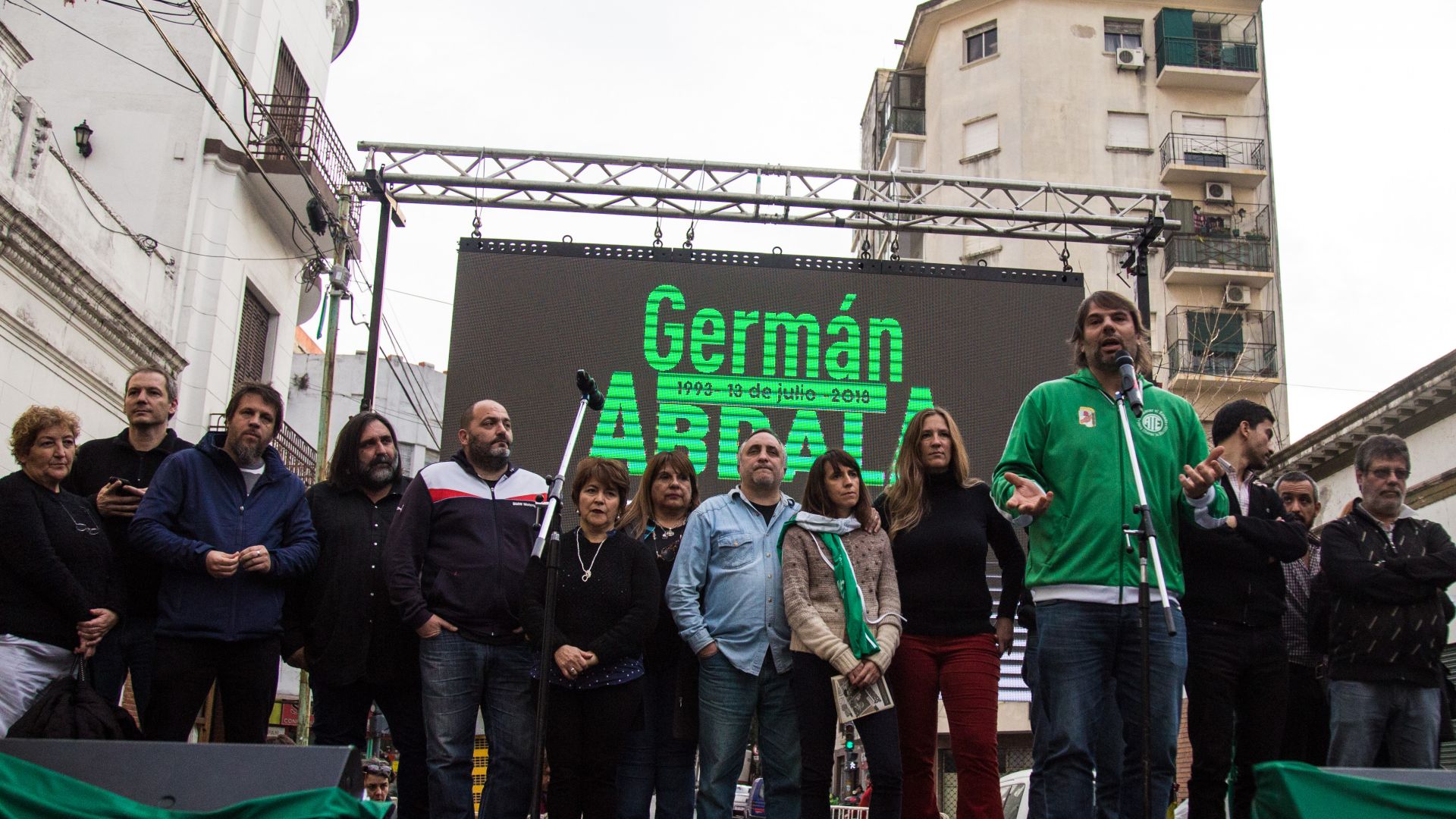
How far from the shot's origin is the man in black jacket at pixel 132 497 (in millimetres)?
4785

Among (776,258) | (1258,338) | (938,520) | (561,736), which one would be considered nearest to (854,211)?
(776,258)

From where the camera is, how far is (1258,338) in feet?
93.8

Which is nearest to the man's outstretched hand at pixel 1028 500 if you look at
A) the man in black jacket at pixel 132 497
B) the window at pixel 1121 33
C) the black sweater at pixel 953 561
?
the black sweater at pixel 953 561

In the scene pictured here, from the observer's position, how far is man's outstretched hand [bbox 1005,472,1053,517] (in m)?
4.05

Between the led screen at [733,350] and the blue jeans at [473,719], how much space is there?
4.51 m

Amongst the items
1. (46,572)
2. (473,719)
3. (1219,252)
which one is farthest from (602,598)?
(1219,252)

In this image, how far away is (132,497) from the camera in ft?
16.1

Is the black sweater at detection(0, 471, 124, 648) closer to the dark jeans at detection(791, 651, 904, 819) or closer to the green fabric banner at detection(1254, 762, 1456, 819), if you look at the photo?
the dark jeans at detection(791, 651, 904, 819)

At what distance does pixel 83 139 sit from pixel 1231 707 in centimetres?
1317

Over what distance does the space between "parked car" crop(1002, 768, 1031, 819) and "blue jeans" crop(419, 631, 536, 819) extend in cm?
419

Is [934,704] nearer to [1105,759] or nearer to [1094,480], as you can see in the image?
[1105,759]

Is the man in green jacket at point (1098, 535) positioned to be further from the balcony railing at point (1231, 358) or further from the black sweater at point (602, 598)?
the balcony railing at point (1231, 358)

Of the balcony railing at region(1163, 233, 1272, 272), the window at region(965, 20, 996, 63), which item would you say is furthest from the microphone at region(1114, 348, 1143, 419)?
the window at region(965, 20, 996, 63)

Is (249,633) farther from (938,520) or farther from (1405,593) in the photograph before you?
(1405,593)
